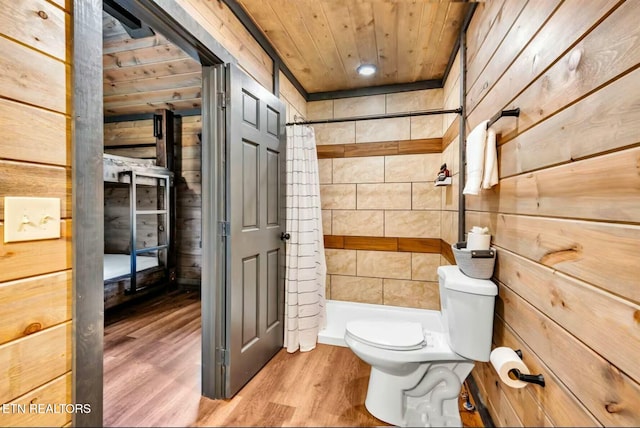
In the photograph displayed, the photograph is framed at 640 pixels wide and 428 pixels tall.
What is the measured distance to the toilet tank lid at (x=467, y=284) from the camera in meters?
1.14

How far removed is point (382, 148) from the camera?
100.0 inches

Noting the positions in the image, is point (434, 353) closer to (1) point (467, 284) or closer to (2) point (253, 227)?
(1) point (467, 284)

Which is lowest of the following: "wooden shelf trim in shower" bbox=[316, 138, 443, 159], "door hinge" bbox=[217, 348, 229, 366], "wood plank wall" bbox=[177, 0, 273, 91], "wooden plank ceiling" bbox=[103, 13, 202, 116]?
"door hinge" bbox=[217, 348, 229, 366]

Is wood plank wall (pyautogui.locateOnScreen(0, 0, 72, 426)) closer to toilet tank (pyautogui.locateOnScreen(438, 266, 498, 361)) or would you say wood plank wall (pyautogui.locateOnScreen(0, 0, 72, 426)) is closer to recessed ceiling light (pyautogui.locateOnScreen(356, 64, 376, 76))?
toilet tank (pyautogui.locateOnScreen(438, 266, 498, 361))

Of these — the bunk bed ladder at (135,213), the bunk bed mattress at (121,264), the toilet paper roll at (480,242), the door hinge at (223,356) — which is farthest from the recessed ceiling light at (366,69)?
the bunk bed mattress at (121,264)

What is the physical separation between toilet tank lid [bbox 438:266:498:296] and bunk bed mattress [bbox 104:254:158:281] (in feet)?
9.29

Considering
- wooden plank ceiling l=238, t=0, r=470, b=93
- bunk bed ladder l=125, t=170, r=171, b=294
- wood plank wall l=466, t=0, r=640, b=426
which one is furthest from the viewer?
bunk bed ladder l=125, t=170, r=171, b=294

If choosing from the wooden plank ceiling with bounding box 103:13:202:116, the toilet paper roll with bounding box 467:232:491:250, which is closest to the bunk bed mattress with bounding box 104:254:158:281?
the wooden plank ceiling with bounding box 103:13:202:116

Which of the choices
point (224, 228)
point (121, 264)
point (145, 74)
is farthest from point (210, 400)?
point (145, 74)

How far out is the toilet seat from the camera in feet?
4.12

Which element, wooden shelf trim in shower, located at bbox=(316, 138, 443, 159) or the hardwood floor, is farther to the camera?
wooden shelf trim in shower, located at bbox=(316, 138, 443, 159)

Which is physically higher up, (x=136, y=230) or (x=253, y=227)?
(x=253, y=227)

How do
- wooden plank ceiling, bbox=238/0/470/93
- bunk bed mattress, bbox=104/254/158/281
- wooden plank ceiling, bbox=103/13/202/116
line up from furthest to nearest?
bunk bed mattress, bbox=104/254/158/281
wooden plank ceiling, bbox=103/13/202/116
wooden plank ceiling, bbox=238/0/470/93

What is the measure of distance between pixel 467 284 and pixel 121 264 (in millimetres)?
3156
